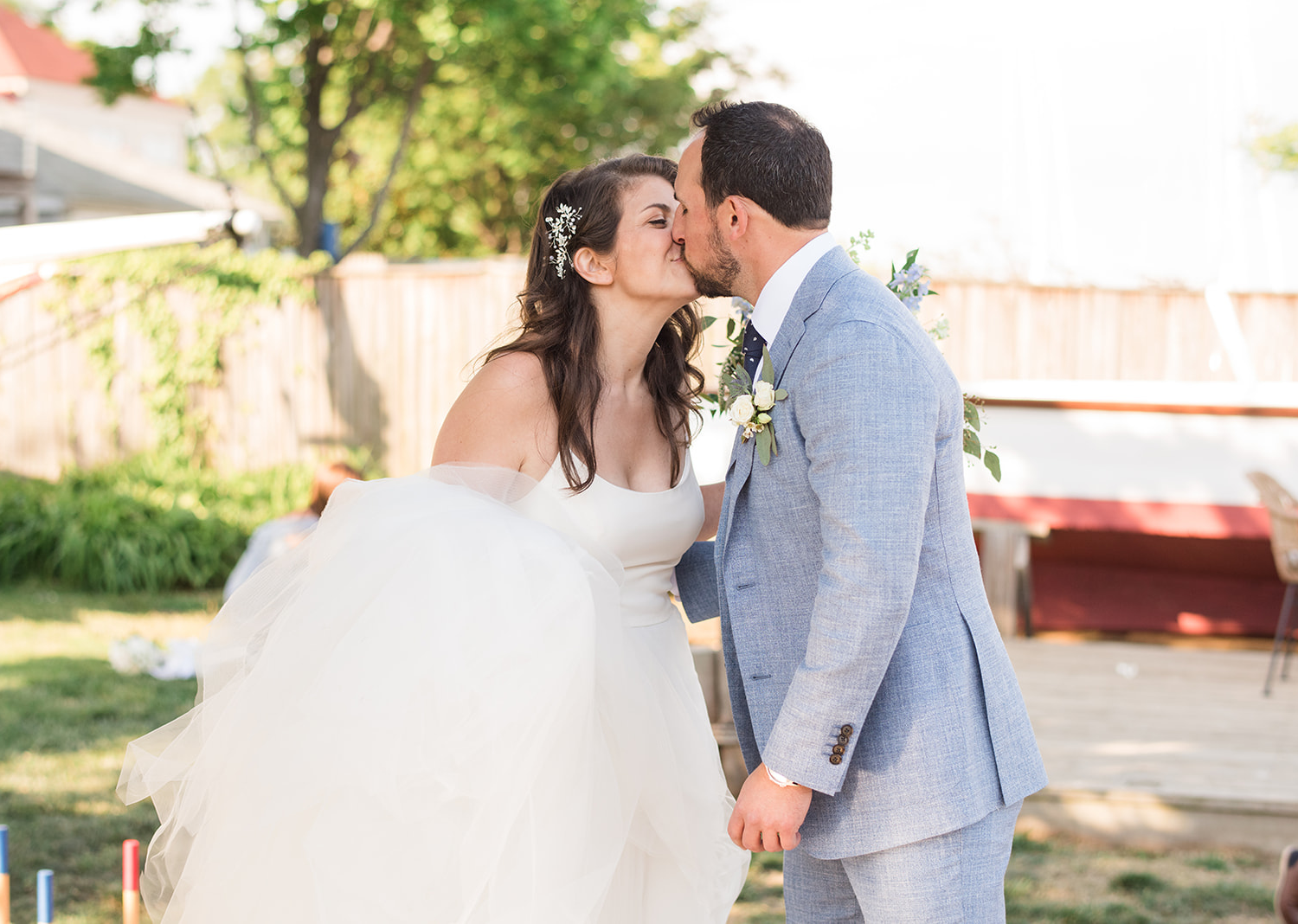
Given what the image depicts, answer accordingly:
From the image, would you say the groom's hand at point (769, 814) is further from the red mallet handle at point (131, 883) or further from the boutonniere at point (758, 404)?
the red mallet handle at point (131, 883)

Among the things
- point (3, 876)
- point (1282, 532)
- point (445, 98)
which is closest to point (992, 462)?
point (3, 876)

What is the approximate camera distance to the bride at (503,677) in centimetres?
215

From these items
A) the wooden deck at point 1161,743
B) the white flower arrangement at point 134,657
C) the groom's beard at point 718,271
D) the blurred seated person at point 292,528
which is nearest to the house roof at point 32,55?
the white flower arrangement at point 134,657

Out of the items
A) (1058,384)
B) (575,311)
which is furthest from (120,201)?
(575,311)

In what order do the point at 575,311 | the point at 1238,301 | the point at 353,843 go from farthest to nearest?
1. the point at 1238,301
2. the point at 575,311
3. the point at 353,843

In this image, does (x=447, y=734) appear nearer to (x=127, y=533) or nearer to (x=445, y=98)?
(x=127, y=533)

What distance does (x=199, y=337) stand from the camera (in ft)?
38.2

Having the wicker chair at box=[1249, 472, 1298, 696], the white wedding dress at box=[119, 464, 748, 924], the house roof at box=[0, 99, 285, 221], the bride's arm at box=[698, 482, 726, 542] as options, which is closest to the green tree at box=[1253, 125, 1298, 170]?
the wicker chair at box=[1249, 472, 1298, 696]

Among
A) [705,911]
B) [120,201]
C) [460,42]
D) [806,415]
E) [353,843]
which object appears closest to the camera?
[806,415]

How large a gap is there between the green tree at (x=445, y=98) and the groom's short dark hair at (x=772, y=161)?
1.03 metres

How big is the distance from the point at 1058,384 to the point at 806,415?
28.0 feet

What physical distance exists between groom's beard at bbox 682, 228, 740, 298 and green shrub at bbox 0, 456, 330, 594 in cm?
790

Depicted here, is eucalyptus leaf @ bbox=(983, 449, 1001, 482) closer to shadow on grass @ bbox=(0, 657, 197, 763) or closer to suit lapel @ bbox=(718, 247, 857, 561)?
suit lapel @ bbox=(718, 247, 857, 561)

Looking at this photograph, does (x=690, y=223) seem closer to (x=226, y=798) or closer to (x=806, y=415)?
(x=806, y=415)
